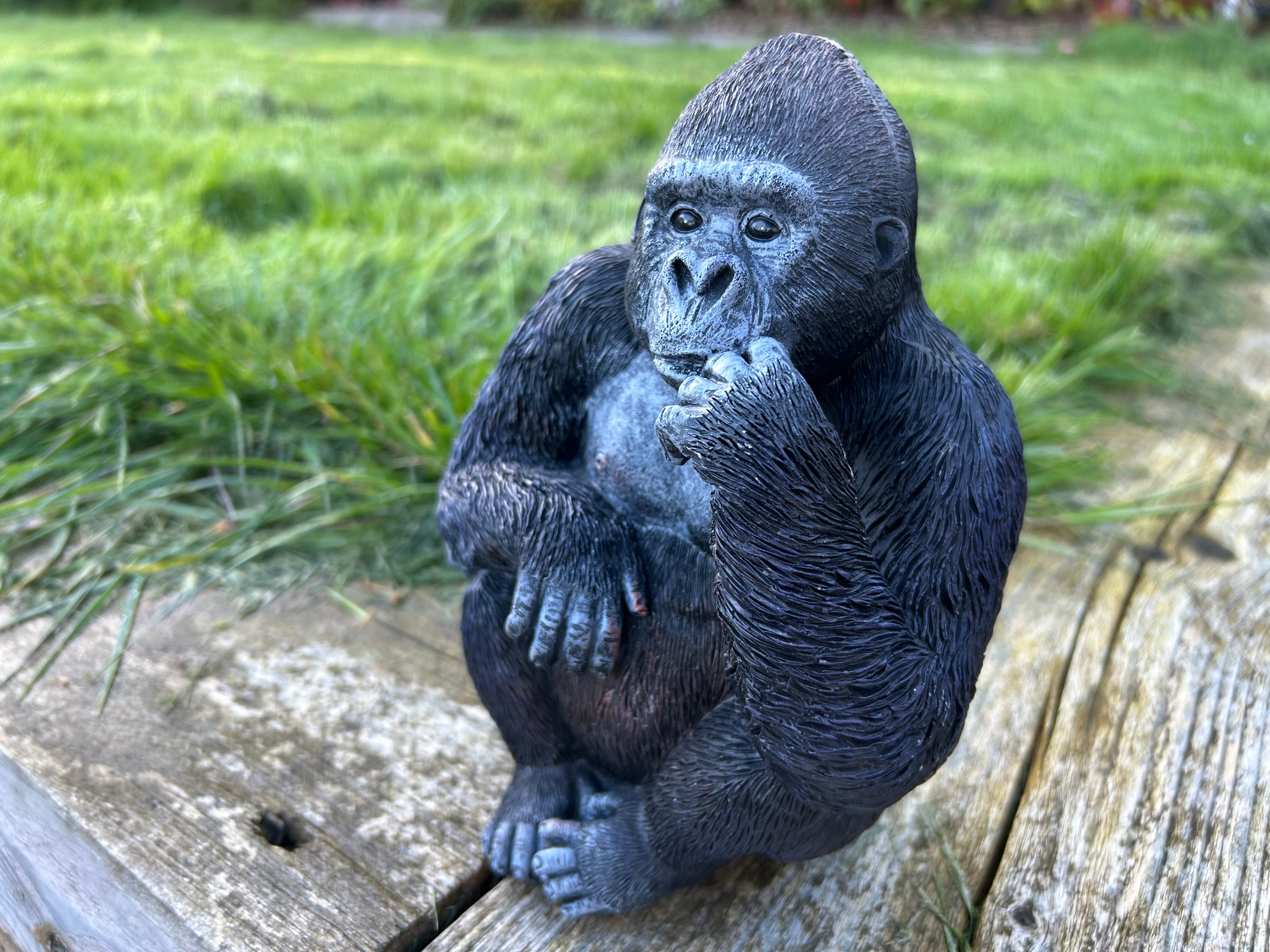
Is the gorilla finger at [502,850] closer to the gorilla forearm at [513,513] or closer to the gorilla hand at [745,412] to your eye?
the gorilla forearm at [513,513]

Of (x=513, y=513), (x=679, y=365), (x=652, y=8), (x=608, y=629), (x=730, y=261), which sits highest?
(x=652, y=8)

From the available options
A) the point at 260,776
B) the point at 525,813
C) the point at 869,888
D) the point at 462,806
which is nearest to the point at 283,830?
the point at 260,776

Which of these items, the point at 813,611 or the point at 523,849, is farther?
the point at 523,849

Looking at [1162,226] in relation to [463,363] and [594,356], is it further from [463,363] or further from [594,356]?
[594,356]

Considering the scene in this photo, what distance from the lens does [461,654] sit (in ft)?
5.83

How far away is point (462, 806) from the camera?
57.0 inches

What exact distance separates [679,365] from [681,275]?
88mm

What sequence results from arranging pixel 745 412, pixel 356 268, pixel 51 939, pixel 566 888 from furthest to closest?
pixel 356 268 < pixel 51 939 < pixel 566 888 < pixel 745 412

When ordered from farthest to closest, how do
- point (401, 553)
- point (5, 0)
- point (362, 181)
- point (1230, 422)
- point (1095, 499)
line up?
point (5, 0), point (362, 181), point (1230, 422), point (1095, 499), point (401, 553)

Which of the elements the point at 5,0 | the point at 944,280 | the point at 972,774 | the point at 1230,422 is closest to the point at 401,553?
the point at 972,774

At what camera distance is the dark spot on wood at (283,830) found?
54.4 inches

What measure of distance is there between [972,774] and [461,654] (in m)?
0.85

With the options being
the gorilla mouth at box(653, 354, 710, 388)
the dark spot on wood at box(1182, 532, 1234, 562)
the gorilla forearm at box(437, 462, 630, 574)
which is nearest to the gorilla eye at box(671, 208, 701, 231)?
the gorilla mouth at box(653, 354, 710, 388)

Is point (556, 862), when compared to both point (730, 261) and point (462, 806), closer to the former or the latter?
point (462, 806)
